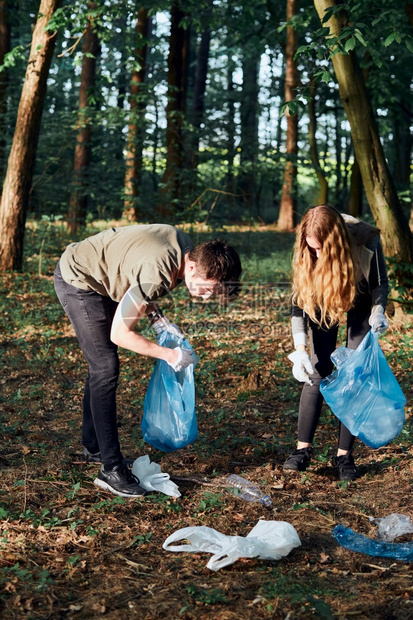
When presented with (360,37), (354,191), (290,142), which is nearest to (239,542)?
(360,37)

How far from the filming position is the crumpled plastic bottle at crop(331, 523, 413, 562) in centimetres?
273

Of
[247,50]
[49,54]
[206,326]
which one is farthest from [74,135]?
[247,50]

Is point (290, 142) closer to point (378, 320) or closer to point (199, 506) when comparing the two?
point (378, 320)

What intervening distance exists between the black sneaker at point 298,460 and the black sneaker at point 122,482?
0.88 meters

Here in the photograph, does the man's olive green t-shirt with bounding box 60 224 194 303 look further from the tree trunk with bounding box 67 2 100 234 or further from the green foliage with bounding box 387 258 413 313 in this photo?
the tree trunk with bounding box 67 2 100 234

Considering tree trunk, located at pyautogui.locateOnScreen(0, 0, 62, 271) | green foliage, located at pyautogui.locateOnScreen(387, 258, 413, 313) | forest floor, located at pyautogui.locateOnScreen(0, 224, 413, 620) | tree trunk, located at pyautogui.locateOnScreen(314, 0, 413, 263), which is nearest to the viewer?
forest floor, located at pyautogui.locateOnScreen(0, 224, 413, 620)

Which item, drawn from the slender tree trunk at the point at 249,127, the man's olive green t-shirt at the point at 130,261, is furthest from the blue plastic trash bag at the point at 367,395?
the slender tree trunk at the point at 249,127

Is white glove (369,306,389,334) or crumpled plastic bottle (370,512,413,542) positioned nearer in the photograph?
crumpled plastic bottle (370,512,413,542)

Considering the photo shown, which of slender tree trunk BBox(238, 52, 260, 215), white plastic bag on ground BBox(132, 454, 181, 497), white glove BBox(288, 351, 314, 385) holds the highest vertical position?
slender tree trunk BBox(238, 52, 260, 215)

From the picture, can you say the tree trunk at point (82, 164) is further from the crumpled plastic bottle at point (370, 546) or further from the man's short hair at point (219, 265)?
the crumpled plastic bottle at point (370, 546)

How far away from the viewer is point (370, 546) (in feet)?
9.19

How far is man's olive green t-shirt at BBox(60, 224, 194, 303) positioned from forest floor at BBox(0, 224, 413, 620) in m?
1.07

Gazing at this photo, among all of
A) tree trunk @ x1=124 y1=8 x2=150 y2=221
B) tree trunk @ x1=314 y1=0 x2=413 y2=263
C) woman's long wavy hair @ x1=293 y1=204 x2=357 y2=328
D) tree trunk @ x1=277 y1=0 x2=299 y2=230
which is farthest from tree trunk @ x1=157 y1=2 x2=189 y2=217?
woman's long wavy hair @ x1=293 y1=204 x2=357 y2=328

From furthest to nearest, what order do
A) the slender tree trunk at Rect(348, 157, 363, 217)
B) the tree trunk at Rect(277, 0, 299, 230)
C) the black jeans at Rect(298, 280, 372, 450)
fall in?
1. the slender tree trunk at Rect(348, 157, 363, 217)
2. the tree trunk at Rect(277, 0, 299, 230)
3. the black jeans at Rect(298, 280, 372, 450)
